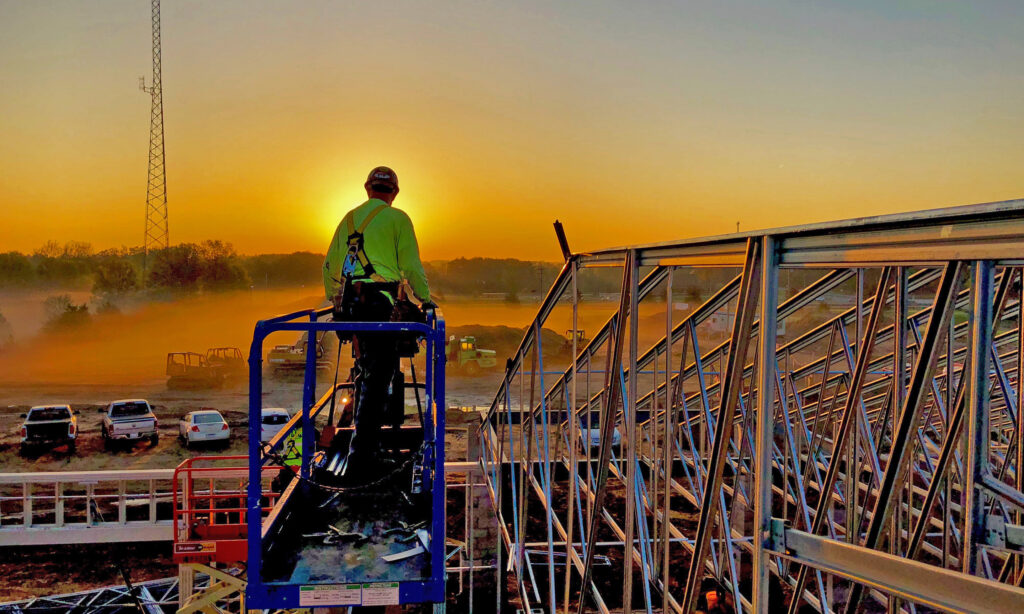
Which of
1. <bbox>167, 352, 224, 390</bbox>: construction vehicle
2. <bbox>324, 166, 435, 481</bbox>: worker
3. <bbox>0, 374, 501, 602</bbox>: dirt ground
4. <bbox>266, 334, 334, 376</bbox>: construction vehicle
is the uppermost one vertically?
<bbox>324, 166, 435, 481</bbox>: worker

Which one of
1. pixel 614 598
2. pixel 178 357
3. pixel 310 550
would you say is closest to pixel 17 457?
pixel 178 357

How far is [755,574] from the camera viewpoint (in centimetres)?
296

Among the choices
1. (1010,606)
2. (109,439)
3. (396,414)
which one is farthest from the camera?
(109,439)

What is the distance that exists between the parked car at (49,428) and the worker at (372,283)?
938 inches

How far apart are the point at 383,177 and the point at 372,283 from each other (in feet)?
3.42

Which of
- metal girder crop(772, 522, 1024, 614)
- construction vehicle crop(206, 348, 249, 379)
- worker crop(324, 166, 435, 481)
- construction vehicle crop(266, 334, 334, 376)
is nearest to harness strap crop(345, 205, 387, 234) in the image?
worker crop(324, 166, 435, 481)

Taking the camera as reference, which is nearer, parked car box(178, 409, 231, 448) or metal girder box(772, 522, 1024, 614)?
metal girder box(772, 522, 1024, 614)

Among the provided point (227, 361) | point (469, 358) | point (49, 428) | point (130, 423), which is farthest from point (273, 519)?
point (227, 361)

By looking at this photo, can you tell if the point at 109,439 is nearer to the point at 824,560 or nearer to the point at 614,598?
the point at 614,598

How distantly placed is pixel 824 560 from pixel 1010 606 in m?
0.70

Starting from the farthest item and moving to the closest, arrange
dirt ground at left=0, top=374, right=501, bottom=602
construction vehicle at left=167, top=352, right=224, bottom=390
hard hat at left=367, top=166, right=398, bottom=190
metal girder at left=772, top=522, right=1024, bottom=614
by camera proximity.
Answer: construction vehicle at left=167, top=352, right=224, bottom=390 → dirt ground at left=0, top=374, right=501, bottom=602 → hard hat at left=367, top=166, right=398, bottom=190 → metal girder at left=772, top=522, right=1024, bottom=614

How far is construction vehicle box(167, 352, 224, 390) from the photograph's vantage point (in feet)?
141

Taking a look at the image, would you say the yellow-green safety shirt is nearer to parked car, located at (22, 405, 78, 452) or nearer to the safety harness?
the safety harness

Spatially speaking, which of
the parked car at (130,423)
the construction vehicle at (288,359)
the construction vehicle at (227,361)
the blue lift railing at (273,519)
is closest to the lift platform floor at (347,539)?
the blue lift railing at (273,519)
